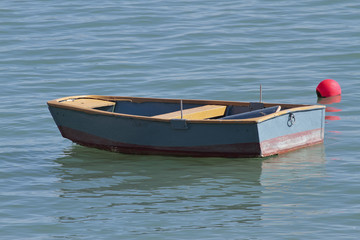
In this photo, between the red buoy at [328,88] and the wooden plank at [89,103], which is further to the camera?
A: the red buoy at [328,88]

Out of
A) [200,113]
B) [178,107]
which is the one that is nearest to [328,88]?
[178,107]

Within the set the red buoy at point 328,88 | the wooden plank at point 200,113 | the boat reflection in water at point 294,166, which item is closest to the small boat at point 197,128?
the wooden plank at point 200,113

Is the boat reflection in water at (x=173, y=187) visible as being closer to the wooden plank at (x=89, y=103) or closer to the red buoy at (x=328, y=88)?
the wooden plank at (x=89, y=103)

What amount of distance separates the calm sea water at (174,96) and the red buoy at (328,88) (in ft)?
1.01

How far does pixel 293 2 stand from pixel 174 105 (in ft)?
50.8

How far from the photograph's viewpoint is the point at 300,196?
11.3 m

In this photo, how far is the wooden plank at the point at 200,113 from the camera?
1396 centimetres

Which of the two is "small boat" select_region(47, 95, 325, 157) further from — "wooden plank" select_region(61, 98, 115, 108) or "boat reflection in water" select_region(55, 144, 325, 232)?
"boat reflection in water" select_region(55, 144, 325, 232)

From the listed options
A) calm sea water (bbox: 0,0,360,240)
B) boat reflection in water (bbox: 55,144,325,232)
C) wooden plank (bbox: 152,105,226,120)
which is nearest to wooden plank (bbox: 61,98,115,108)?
calm sea water (bbox: 0,0,360,240)

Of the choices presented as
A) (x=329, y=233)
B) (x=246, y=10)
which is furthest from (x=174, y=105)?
(x=246, y=10)

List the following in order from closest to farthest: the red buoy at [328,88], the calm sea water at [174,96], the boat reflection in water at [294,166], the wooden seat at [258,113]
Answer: the calm sea water at [174,96]
the boat reflection in water at [294,166]
the wooden seat at [258,113]
the red buoy at [328,88]

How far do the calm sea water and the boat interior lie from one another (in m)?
0.78

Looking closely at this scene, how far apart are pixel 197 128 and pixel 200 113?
3.95 ft

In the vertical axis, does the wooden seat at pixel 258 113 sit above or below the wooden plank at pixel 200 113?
above
